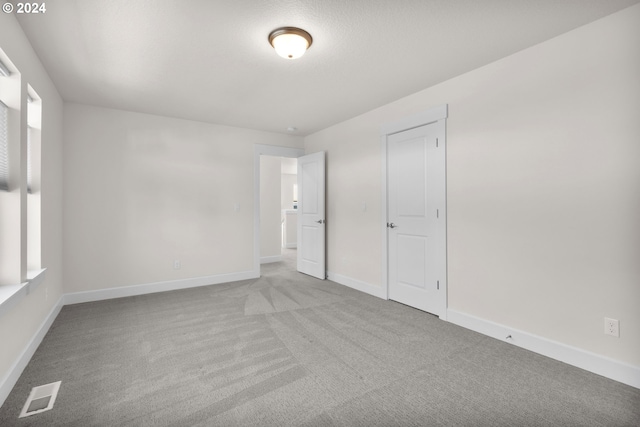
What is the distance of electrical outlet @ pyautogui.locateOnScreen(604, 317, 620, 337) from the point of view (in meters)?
2.03

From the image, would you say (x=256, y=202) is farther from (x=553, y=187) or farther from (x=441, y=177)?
(x=553, y=187)

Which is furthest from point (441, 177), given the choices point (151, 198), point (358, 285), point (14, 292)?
point (151, 198)

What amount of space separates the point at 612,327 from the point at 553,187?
1.04 meters

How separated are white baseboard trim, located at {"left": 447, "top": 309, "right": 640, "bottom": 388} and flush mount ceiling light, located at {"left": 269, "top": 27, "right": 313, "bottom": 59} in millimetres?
2811

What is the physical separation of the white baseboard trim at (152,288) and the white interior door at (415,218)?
2498mm

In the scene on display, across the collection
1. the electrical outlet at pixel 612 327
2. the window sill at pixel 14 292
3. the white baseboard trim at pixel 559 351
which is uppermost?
the window sill at pixel 14 292

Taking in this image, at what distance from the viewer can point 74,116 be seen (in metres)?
3.68

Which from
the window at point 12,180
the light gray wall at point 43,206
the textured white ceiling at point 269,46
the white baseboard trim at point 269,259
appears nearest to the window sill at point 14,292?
the window at point 12,180

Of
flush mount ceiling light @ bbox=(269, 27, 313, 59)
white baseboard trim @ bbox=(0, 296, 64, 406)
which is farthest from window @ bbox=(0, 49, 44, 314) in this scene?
flush mount ceiling light @ bbox=(269, 27, 313, 59)

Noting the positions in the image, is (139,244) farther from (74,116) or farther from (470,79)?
(470,79)

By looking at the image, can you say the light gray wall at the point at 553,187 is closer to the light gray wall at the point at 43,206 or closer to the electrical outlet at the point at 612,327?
the electrical outlet at the point at 612,327

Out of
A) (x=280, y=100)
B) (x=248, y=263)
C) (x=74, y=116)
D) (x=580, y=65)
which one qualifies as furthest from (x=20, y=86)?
(x=580, y=65)

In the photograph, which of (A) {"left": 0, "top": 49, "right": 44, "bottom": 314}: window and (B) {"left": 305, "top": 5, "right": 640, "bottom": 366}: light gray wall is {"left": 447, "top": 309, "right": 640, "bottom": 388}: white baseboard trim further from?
(A) {"left": 0, "top": 49, "right": 44, "bottom": 314}: window

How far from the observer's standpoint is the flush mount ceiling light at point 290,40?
216cm
